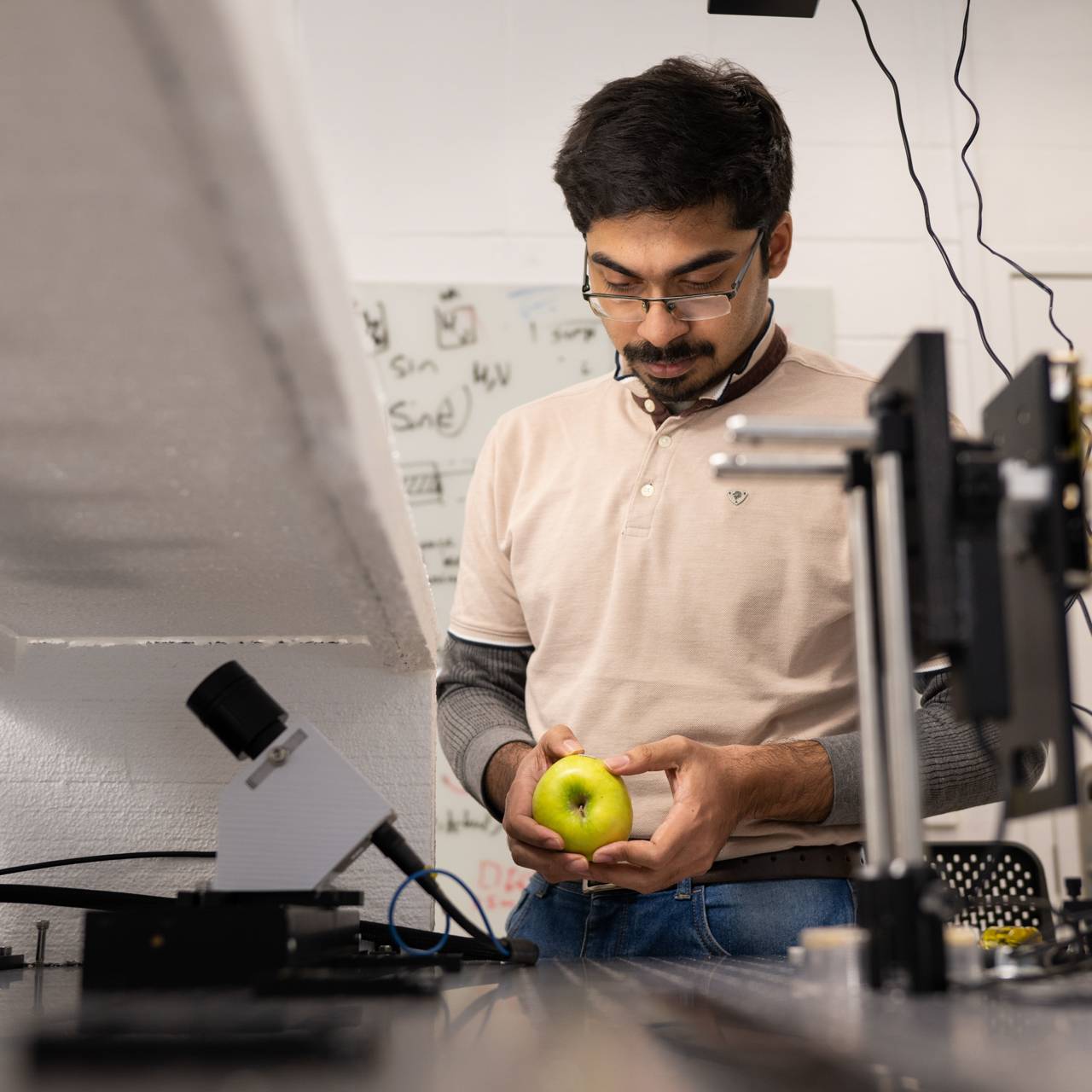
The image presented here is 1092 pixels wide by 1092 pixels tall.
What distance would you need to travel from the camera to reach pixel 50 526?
72 centimetres

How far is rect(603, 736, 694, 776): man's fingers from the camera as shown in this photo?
1.07 metres

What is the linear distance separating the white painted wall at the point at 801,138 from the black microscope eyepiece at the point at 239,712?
1.91 meters

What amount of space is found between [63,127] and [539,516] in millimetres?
1112

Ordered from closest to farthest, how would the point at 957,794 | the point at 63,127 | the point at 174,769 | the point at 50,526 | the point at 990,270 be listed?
the point at 63,127 → the point at 50,526 → the point at 174,769 → the point at 957,794 → the point at 990,270

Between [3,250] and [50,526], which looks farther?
[50,526]

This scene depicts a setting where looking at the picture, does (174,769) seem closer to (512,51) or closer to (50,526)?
(50,526)

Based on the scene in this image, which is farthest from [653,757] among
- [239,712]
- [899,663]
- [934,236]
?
[934,236]

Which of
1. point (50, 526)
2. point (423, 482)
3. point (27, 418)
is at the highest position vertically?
point (27, 418)

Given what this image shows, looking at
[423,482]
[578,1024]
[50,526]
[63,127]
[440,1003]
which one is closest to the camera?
[63,127]

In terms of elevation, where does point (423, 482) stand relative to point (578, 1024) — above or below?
below

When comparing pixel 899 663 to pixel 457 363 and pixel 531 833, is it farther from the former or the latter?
pixel 457 363

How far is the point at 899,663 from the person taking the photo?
43cm

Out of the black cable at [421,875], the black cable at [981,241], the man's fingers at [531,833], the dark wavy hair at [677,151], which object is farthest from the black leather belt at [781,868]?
the black cable at [981,241]

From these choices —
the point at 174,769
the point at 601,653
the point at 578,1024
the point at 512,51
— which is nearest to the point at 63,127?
the point at 578,1024
